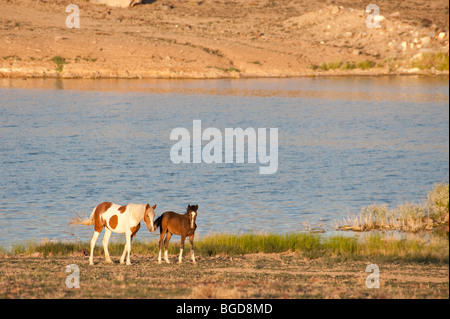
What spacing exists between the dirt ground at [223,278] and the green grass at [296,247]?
56cm

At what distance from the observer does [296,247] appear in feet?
57.1

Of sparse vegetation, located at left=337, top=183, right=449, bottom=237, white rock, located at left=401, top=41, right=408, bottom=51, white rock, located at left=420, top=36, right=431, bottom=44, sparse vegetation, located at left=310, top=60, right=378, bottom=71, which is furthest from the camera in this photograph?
white rock, located at left=401, top=41, right=408, bottom=51

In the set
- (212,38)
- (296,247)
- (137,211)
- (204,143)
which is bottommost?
(296,247)

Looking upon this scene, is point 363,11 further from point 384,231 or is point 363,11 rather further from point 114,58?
point 384,231

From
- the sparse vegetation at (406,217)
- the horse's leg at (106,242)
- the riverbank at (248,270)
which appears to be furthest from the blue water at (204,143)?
the horse's leg at (106,242)

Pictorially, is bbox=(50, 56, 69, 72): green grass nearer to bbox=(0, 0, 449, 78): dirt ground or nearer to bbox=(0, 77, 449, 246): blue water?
bbox=(0, 0, 449, 78): dirt ground

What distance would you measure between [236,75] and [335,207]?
147 feet

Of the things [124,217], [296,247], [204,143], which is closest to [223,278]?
[124,217]

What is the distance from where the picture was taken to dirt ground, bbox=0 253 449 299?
10.5 m

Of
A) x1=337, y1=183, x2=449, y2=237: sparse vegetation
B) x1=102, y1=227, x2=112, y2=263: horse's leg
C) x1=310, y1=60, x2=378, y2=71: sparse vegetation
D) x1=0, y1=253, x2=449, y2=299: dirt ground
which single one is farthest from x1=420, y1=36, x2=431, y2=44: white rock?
x1=102, y1=227, x2=112, y2=263: horse's leg

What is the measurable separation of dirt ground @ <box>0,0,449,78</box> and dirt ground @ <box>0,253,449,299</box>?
156ft

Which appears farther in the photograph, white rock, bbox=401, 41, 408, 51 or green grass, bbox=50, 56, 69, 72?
white rock, bbox=401, 41, 408, 51

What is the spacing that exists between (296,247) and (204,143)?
20934 mm

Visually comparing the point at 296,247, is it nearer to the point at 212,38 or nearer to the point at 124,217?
the point at 124,217
